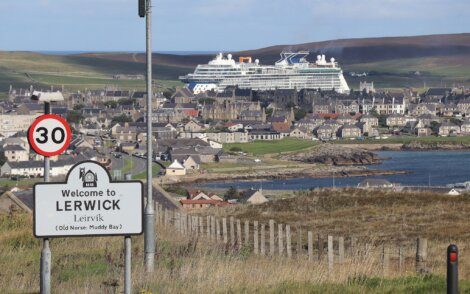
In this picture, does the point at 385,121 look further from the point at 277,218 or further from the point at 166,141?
the point at 277,218

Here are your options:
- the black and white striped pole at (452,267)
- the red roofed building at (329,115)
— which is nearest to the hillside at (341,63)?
the red roofed building at (329,115)

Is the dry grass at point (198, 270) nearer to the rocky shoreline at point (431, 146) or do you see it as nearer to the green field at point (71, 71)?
the rocky shoreline at point (431, 146)

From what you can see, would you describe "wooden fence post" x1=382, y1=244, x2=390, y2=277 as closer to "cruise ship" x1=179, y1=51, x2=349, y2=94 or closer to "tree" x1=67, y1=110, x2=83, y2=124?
"tree" x1=67, y1=110, x2=83, y2=124

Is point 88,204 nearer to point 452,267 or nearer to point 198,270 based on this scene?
point 198,270

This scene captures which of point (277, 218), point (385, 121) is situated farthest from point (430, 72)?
point (277, 218)

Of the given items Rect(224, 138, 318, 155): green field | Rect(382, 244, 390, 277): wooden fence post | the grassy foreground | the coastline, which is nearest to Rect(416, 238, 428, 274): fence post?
Rect(382, 244, 390, 277): wooden fence post
